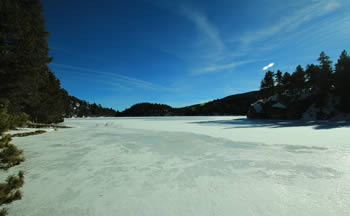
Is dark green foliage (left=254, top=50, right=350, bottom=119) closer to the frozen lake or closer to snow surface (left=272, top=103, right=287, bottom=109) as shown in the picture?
snow surface (left=272, top=103, right=287, bottom=109)

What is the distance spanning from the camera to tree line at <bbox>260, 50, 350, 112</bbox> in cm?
3438

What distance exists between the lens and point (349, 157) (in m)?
5.57

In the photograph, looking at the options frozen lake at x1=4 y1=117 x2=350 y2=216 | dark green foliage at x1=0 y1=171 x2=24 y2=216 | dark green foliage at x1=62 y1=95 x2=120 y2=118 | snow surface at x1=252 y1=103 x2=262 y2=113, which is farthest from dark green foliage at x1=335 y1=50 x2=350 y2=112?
dark green foliage at x1=62 y1=95 x2=120 y2=118

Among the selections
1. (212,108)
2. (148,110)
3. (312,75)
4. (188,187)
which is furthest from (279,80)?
(148,110)

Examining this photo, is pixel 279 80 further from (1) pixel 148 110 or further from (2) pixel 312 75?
(1) pixel 148 110

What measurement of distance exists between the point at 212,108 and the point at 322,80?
90.1 metres

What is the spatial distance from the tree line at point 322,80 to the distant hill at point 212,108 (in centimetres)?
3434

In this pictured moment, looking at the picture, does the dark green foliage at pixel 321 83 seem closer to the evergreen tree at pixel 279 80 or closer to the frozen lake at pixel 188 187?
the evergreen tree at pixel 279 80

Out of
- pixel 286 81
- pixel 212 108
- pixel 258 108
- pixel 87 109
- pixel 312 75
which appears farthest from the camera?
pixel 87 109

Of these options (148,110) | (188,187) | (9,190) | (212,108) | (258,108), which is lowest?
(188,187)

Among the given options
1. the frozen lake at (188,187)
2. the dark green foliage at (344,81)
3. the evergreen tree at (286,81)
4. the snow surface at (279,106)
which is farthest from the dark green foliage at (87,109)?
the dark green foliage at (344,81)

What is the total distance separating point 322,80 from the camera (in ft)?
126

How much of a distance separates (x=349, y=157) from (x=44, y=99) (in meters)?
35.3

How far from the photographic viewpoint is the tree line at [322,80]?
34.4m
